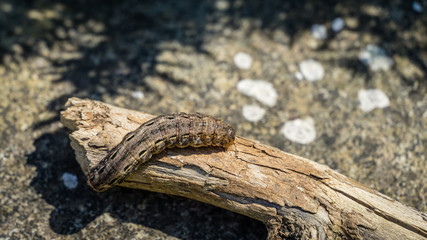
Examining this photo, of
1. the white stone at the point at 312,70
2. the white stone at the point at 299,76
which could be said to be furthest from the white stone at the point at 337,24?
the white stone at the point at 299,76

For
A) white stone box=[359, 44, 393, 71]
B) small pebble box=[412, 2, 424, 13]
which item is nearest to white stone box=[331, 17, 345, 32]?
white stone box=[359, 44, 393, 71]

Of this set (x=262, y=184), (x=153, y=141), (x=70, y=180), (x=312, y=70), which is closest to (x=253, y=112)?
(x=312, y=70)

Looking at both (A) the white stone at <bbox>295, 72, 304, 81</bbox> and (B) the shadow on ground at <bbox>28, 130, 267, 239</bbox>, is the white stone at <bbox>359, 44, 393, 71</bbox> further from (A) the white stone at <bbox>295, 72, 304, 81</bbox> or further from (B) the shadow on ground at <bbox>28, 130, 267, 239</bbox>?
(B) the shadow on ground at <bbox>28, 130, 267, 239</bbox>

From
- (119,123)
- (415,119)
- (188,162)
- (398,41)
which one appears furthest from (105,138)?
(398,41)

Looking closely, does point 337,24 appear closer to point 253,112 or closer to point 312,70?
point 312,70

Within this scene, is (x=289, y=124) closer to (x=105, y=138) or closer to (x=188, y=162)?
(x=188, y=162)

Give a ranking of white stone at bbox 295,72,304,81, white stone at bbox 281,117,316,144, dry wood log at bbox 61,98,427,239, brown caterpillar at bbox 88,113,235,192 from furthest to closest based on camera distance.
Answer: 1. white stone at bbox 295,72,304,81
2. white stone at bbox 281,117,316,144
3. brown caterpillar at bbox 88,113,235,192
4. dry wood log at bbox 61,98,427,239
